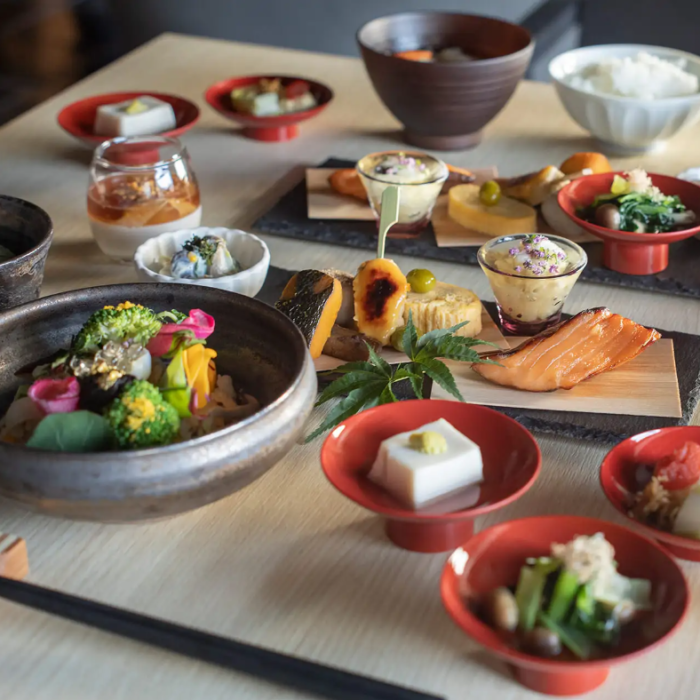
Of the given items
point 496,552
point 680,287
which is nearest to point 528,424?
point 496,552

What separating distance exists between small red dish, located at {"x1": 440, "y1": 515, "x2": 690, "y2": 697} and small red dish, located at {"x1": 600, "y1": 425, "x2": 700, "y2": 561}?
7 centimetres

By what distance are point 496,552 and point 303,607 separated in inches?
7.7

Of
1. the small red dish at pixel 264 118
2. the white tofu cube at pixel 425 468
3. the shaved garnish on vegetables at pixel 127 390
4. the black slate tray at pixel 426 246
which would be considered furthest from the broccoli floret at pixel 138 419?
the small red dish at pixel 264 118

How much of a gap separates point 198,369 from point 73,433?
0.16 meters

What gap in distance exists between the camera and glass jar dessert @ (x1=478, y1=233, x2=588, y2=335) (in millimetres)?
1318

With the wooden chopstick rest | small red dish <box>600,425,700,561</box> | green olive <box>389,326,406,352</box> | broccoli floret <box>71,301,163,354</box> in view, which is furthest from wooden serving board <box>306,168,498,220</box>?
the wooden chopstick rest

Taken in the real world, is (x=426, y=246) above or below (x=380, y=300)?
below

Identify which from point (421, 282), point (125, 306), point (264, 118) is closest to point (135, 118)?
point (264, 118)

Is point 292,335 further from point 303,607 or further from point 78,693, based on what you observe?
point 78,693

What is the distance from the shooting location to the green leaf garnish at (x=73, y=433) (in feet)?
2.97

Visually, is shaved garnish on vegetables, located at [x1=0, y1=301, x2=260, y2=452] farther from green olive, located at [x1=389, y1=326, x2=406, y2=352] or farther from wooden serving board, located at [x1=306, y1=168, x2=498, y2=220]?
wooden serving board, located at [x1=306, y1=168, x2=498, y2=220]

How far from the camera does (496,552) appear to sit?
33.7 inches

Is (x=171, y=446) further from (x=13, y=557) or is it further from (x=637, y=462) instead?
(x=637, y=462)

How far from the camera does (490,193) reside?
1.68 m
